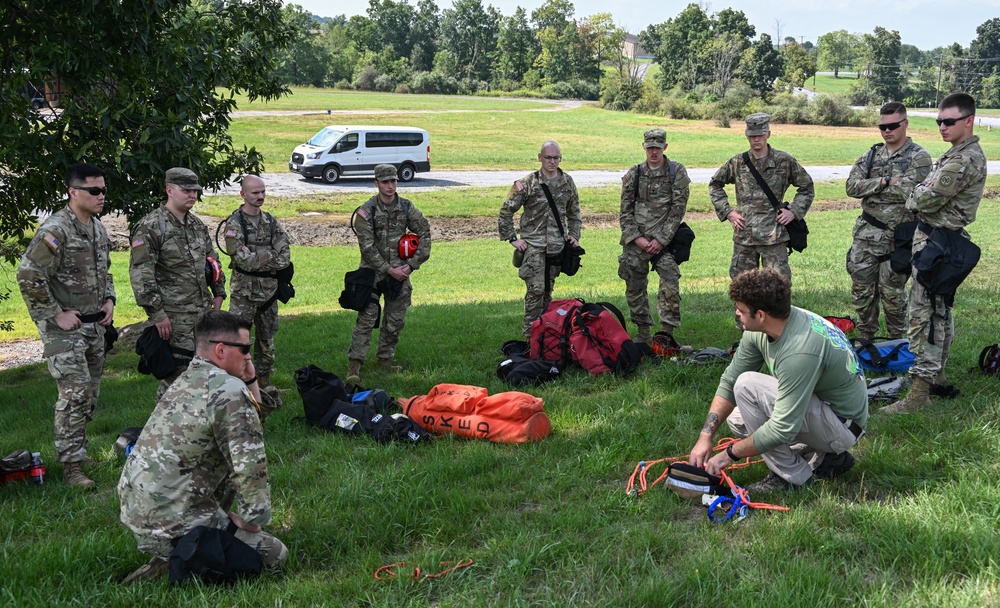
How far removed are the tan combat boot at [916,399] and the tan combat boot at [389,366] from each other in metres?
4.96

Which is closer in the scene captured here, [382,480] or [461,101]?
[382,480]

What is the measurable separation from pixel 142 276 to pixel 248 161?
4.51 metres

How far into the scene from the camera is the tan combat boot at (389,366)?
8.82m

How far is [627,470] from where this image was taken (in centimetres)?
546

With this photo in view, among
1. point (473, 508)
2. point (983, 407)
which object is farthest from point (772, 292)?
point (983, 407)

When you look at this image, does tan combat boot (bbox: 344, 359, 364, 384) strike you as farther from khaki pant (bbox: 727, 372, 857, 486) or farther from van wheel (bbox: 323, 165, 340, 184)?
van wheel (bbox: 323, 165, 340, 184)

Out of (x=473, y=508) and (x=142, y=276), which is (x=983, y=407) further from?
(x=142, y=276)

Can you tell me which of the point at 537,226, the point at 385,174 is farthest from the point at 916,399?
the point at 385,174

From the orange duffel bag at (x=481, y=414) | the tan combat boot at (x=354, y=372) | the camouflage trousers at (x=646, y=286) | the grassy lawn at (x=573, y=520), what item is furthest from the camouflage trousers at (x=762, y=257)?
the tan combat boot at (x=354, y=372)

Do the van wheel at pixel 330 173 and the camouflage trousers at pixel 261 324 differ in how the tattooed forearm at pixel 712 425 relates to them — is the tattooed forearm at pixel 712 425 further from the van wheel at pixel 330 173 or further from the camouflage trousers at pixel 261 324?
the van wheel at pixel 330 173

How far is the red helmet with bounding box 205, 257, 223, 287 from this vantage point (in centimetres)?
729

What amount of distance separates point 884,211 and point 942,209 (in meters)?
1.39

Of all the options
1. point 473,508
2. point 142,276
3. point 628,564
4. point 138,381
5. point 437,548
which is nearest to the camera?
point 628,564

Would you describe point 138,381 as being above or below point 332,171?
below
